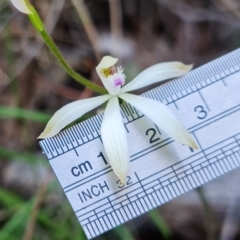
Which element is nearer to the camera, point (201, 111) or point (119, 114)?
point (119, 114)

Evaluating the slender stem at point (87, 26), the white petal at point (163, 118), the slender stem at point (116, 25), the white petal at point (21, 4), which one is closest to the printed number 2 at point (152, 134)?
the white petal at point (163, 118)

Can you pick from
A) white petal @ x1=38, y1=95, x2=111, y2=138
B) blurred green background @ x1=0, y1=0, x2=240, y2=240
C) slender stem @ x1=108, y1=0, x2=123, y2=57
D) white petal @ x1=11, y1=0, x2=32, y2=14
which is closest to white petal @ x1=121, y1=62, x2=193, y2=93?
white petal @ x1=38, y1=95, x2=111, y2=138

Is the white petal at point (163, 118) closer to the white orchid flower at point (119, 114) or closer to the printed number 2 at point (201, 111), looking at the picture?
the white orchid flower at point (119, 114)

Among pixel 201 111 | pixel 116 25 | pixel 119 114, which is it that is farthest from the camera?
pixel 116 25

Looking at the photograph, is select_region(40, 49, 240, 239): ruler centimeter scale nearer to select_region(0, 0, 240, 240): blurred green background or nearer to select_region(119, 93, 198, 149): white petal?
select_region(119, 93, 198, 149): white petal

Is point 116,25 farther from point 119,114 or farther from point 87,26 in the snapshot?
point 119,114

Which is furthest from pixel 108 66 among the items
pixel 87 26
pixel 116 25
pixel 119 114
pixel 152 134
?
pixel 116 25
